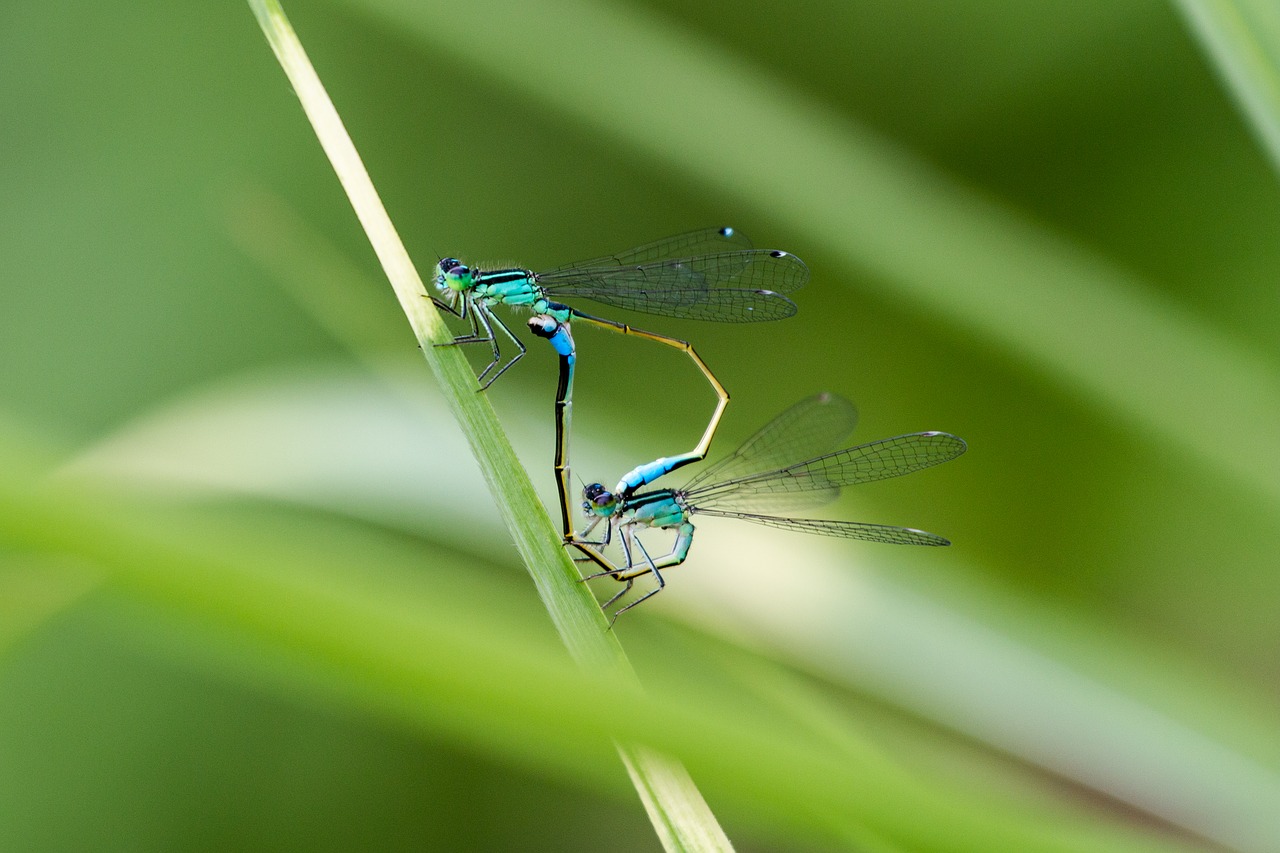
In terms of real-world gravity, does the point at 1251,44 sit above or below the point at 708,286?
below

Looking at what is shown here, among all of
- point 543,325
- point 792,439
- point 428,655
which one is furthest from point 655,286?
point 428,655

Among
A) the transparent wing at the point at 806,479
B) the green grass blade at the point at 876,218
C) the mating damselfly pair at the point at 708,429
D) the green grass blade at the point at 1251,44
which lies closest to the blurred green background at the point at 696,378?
the green grass blade at the point at 876,218

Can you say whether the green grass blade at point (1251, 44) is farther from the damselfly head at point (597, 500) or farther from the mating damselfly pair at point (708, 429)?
the damselfly head at point (597, 500)

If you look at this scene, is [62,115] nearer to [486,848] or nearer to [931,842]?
[486,848]

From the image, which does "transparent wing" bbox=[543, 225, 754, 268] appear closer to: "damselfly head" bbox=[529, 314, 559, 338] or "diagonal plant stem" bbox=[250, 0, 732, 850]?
"damselfly head" bbox=[529, 314, 559, 338]

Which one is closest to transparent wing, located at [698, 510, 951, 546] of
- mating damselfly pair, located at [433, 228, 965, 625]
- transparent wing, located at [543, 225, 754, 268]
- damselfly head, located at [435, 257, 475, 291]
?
mating damselfly pair, located at [433, 228, 965, 625]

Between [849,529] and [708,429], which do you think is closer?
[849,529]

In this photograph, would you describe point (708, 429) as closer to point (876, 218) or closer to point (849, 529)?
point (849, 529)

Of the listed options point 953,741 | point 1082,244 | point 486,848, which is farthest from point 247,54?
point 953,741
